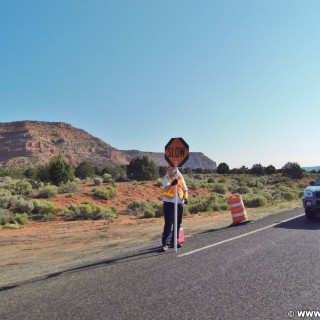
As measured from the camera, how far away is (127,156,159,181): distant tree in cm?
5103

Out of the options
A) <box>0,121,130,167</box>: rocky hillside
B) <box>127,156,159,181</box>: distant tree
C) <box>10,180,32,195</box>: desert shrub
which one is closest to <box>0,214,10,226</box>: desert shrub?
<box>10,180,32,195</box>: desert shrub

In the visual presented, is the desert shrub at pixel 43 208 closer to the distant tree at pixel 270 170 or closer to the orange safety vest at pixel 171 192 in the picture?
the orange safety vest at pixel 171 192

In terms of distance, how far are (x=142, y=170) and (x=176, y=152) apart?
41178 millimetres

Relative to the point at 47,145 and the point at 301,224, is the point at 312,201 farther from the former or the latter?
the point at 47,145

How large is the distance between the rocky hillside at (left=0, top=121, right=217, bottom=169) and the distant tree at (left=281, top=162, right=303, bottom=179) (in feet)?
188

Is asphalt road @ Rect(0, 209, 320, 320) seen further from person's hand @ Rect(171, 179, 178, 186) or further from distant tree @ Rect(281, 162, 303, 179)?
distant tree @ Rect(281, 162, 303, 179)

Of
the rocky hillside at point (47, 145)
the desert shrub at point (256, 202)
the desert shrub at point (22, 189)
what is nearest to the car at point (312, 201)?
the desert shrub at point (256, 202)

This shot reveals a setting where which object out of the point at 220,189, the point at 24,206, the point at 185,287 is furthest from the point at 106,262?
the point at 220,189

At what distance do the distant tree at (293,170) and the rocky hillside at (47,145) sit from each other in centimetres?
5735

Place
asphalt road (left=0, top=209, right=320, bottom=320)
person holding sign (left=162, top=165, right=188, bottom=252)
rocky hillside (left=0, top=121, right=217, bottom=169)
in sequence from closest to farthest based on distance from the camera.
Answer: asphalt road (left=0, top=209, right=320, bottom=320)
person holding sign (left=162, top=165, right=188, bottom=252)
rocky hillside (left=0, top=121, right=217, bottom=169)

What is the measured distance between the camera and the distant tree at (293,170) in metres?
68.9

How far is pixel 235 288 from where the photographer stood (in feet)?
18.1

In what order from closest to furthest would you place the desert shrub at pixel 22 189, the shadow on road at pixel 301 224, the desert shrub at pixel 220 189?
the shadow on road at pixel 301 224 < the desert shrub at pixel 22 189 < the desert shrub at pixel 220 189

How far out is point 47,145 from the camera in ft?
403
